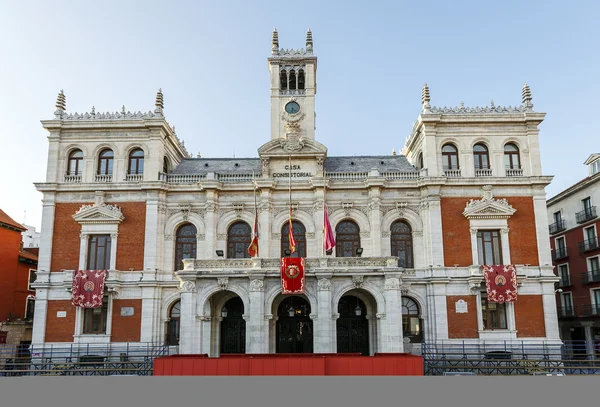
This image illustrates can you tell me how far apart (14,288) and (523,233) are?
4233 cm

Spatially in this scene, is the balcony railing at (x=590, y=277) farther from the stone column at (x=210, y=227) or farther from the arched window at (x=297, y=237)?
the stone column at (x=210, y=227)

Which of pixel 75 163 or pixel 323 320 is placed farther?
pixel 75 163

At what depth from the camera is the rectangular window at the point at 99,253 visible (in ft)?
123

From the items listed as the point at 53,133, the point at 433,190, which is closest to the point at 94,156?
the point at 53,133

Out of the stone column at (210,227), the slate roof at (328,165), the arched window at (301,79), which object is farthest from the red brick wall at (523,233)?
the stone column at (210,227)

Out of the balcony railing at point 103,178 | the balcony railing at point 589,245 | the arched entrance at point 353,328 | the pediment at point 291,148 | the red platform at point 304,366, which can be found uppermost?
the pediment at point 291,148

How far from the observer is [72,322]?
3609 centimetres

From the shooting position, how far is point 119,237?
124ft

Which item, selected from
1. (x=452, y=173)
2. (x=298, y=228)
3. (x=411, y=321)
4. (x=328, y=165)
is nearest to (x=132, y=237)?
(x=298, y=228)

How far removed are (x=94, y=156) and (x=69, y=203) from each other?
3938mm

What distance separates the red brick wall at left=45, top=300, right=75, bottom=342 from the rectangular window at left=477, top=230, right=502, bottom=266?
29198mm

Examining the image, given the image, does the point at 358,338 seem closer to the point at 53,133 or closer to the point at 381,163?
the point at 381,163

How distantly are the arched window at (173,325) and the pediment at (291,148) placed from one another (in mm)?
12783

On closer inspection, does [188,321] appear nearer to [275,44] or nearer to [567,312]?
[275,44]
